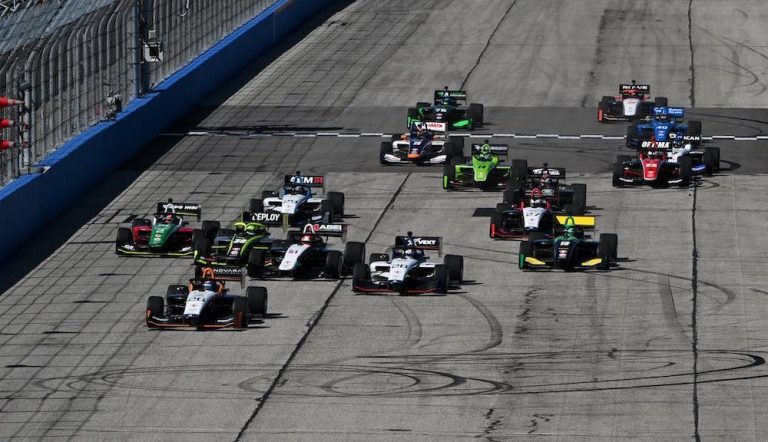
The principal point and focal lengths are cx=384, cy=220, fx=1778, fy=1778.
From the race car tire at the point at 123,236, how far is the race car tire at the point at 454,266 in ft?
20.6

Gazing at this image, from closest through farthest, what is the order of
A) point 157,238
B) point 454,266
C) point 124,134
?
point 454,266 → point 157,238 → point 124,134

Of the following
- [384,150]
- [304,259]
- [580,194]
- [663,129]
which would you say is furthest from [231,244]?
[663,129]

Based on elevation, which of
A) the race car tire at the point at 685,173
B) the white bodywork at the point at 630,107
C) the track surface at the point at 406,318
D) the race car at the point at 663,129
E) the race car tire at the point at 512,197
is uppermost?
the white bodywork at the point at 630,107

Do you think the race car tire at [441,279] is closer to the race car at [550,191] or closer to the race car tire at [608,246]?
the race car tire at [608,246]

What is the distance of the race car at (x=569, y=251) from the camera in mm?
30781

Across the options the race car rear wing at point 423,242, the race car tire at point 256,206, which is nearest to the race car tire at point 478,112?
the race car tire at point 256,206

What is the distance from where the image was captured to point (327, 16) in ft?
209

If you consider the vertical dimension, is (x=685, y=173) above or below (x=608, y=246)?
above

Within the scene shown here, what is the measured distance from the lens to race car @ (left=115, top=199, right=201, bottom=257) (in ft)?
106

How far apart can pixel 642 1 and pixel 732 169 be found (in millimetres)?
25303

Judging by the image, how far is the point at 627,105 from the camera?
46.5 m

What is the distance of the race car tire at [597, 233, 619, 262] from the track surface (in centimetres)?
44

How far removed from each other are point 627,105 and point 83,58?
14.9 meters

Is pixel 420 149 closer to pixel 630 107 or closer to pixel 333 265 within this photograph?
pixel 630 107
